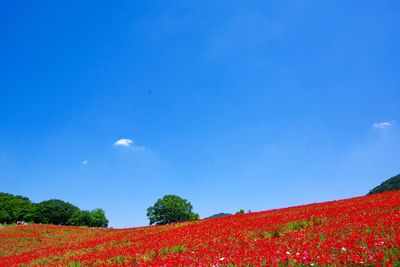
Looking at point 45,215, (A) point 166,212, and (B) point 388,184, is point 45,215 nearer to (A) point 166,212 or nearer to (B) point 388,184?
(A) point 166,212

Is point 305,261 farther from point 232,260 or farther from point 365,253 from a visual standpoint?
point 232,260

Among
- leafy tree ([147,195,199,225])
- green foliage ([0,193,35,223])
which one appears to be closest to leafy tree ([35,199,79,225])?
green foliage ([0,193,35,223])

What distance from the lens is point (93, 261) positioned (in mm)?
11672

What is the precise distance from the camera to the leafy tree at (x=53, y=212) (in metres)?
80.1

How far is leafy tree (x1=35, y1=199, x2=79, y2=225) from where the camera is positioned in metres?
80.1

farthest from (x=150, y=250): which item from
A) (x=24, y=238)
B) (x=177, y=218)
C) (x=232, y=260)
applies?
(x=177, y=218)

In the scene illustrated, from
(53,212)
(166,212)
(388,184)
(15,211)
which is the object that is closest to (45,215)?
(53,212)

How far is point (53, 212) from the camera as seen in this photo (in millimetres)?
83188

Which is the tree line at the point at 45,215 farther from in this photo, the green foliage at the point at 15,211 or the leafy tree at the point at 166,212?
the leafy tree at the point at 166,212

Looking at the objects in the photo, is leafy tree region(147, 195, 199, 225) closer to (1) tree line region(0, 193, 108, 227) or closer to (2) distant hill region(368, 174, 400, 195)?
(1) tree line region(0, 193, 108, 227)

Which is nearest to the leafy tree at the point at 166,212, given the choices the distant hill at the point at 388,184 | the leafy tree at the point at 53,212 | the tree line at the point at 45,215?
the tree line at the point at 45,215

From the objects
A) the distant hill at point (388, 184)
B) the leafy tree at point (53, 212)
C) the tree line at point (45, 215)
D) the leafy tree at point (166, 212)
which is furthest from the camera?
the leafy tree at point (53, 212)

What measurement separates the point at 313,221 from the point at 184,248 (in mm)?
5590

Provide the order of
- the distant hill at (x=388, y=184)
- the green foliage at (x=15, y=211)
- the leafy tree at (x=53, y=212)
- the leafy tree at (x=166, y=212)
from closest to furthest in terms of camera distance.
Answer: the leafy tree at (x=166, y=212), the distant hill at (x=388, y=184), the green foliage at (x=15, y=211), the leafy tree at (x=53, y=212)
